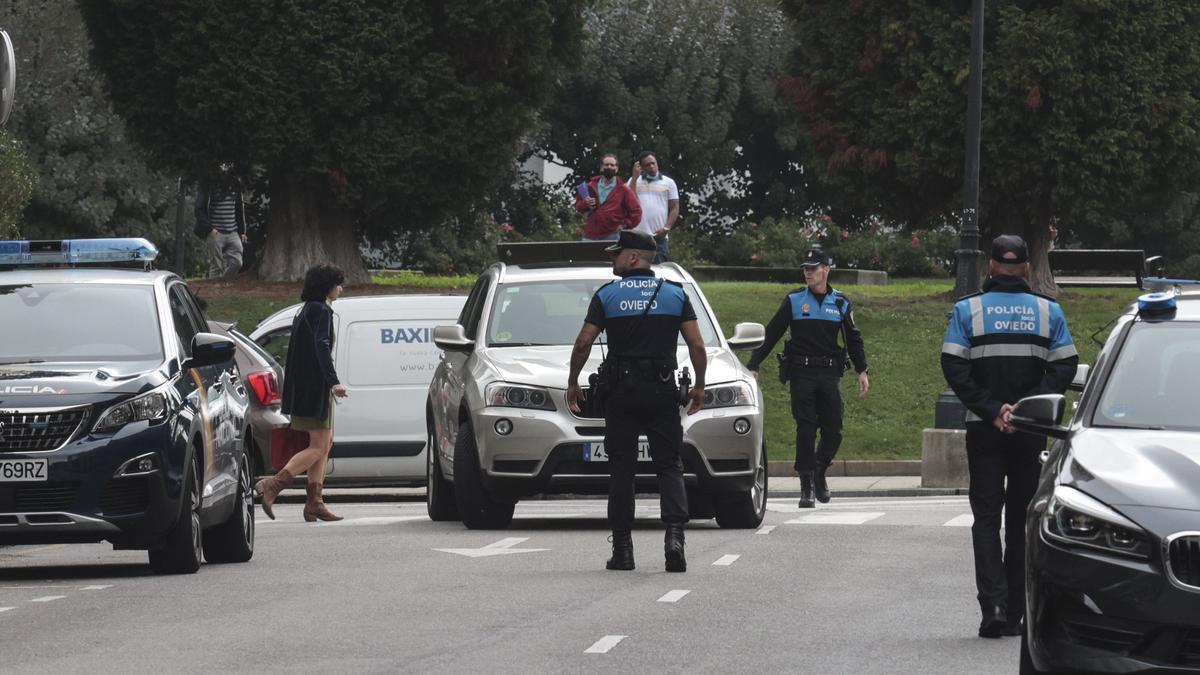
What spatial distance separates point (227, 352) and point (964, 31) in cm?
2015

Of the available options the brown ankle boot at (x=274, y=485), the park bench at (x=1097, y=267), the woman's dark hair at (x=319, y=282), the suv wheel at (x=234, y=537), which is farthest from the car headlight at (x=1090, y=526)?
→ the park bench at (x=1097, y=267)

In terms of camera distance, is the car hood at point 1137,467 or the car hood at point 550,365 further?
the car hood at point 550,365

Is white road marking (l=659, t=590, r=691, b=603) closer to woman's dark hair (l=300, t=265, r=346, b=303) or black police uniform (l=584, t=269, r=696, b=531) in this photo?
black police uniform (l=584, t=269, r=696, b=531)

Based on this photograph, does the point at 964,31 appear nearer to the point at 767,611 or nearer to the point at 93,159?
the point at 767,611

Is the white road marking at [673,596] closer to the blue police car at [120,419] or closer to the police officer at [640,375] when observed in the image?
the police officer at [640,375]

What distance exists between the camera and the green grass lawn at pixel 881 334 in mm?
25438

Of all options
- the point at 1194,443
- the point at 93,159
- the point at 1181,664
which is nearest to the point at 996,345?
the point at 1194,443

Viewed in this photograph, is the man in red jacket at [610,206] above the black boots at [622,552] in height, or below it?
above

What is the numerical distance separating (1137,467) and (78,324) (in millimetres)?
7163

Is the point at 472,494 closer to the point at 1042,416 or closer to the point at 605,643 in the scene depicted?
the point at 605,643

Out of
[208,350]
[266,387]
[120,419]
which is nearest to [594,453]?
[208,350]

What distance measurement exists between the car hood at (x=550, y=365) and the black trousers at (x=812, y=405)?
2.90 metres

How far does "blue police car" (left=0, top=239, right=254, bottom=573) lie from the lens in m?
12.3

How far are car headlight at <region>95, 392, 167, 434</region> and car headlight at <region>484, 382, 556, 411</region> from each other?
315 cm
